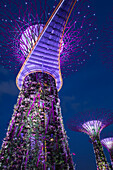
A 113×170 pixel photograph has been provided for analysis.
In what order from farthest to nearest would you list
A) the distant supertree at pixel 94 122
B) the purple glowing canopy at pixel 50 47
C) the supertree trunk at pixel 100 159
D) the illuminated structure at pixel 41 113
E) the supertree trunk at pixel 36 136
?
the distant supertree at pixel 94 122 → the supertree trunk at pixel 100 159 → the purple glowing canopy at pixel 50 47 → the illuminated structure at pixel 41 113 → the supertree trunk at pixel 36 136

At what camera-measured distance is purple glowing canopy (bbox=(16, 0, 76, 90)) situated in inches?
307

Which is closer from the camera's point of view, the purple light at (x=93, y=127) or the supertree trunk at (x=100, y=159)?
the supertree trunk at (x=100, y=159)

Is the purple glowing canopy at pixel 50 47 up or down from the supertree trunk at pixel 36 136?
up

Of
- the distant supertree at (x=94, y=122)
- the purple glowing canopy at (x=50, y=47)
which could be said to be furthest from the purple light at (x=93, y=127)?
the purple glowing canopy at (x=50, y=47)

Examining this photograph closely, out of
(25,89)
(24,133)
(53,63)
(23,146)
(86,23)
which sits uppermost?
(86,23)

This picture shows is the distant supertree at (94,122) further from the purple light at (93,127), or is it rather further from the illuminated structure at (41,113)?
the illuminated structure at (41,113)

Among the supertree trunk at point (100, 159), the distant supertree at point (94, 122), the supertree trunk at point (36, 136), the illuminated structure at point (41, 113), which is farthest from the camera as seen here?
the distant supertree at point (94, 122)

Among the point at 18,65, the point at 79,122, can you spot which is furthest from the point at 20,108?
the point at 79,122

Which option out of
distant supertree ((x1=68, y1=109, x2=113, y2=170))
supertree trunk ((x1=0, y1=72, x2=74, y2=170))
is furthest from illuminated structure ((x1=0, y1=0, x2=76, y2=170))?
distant supertree ((x1=68, y1=109, x2=113, y2=170))

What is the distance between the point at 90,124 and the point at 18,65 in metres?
14.0

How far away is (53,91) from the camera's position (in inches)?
353

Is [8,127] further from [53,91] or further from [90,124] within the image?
[90,124]

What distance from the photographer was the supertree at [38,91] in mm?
6434

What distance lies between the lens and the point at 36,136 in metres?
6.83
